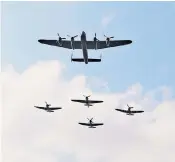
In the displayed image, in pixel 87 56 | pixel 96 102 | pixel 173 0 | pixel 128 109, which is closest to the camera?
pixel 173 0

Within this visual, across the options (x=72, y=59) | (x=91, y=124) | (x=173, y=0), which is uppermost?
(x=173, y=0)

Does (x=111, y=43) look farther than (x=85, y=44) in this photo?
Yes

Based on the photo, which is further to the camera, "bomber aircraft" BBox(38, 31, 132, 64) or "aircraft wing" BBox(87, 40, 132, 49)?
"aircraft wing" BBox(87, 40, 132, 49)

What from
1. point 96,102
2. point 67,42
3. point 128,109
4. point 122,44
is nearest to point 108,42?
point 122,44

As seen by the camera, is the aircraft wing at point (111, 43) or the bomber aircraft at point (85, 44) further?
the aircraft wing at point (111, 43)

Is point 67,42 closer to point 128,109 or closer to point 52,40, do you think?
point 52,40

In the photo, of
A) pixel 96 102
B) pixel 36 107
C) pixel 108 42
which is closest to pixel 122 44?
pixel 108 42

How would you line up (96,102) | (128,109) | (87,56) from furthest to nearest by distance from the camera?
(128,109), (96,102), (87,56)

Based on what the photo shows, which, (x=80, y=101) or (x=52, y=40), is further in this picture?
(x=80, y=101)

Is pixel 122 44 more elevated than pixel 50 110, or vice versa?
pixel 122 44

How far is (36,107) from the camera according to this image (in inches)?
4953

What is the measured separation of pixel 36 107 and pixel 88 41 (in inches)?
1485

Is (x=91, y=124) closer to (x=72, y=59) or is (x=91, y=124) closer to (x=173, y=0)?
(x=72, y=59)

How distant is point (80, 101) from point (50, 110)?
1216cm
